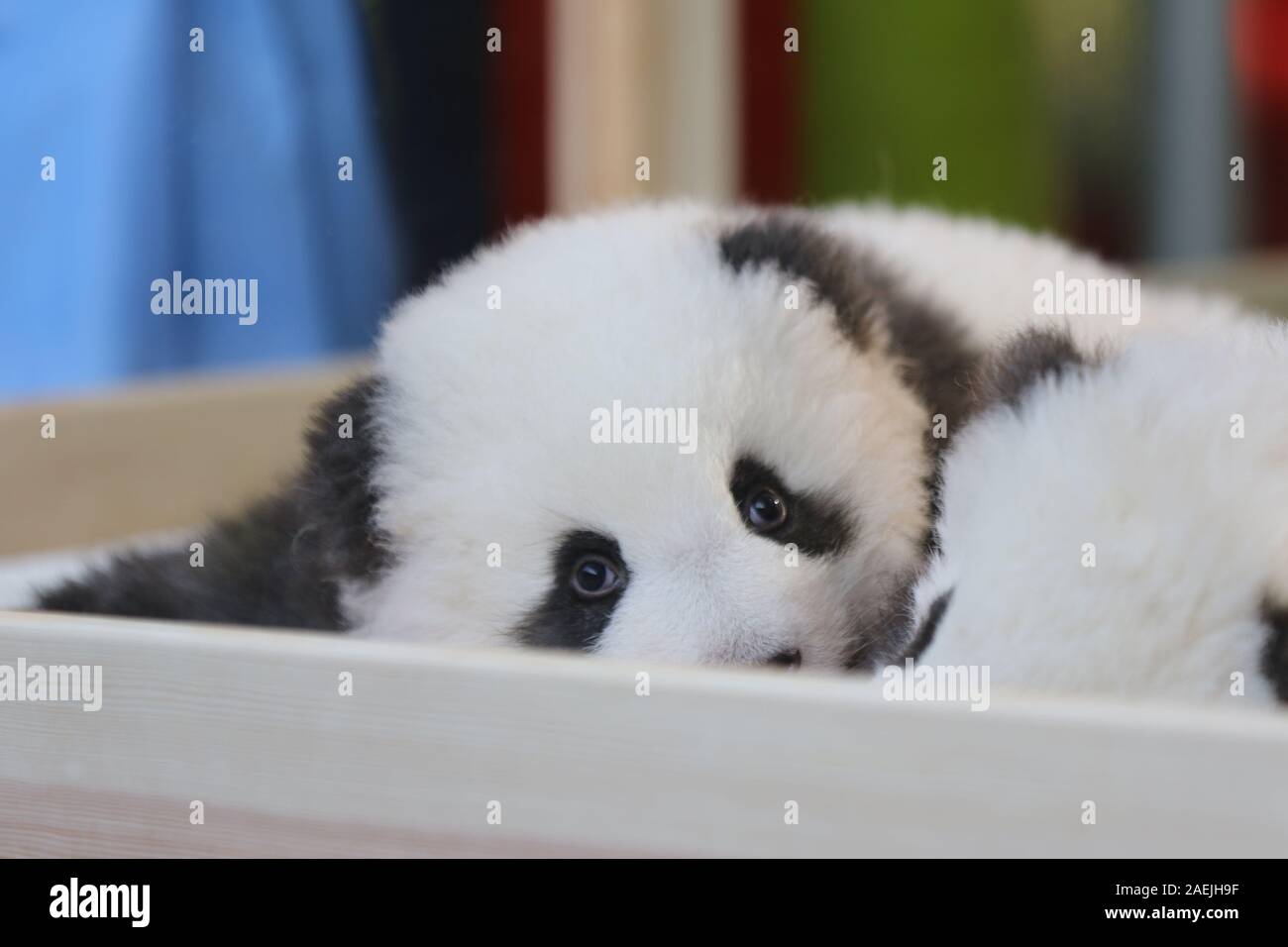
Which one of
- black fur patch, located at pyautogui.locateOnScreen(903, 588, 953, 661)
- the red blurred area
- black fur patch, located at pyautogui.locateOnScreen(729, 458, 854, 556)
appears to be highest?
the red blurred area

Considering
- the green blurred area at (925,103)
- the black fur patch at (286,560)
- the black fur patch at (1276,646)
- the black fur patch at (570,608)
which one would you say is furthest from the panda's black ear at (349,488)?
the green blurred area at (925,103)

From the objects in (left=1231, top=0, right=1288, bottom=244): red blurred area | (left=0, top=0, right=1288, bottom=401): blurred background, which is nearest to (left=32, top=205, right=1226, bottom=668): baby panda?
(left=0, top=0, right=1288, bottom=401): blurred background

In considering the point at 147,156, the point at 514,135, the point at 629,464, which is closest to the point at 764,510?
the point at 629,464

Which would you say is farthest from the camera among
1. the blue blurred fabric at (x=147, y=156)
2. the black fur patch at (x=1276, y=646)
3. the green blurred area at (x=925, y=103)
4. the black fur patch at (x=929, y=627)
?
the green blurred area at (x=925, y=103)

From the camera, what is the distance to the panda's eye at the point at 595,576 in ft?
4.30

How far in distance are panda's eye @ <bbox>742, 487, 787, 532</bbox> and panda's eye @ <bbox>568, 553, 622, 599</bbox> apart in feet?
0.40

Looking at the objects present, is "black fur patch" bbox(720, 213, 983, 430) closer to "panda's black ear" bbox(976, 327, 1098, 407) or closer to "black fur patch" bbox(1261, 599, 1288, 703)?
"panda's black ear" bbox(976, 327, 1098, 407)

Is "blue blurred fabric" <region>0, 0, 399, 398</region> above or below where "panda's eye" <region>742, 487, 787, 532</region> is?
above

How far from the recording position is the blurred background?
245 cm

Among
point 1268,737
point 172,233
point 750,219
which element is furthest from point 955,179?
point 1268,737

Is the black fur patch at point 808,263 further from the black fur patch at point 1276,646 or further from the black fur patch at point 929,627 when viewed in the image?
the black fur patch at point 1276,646

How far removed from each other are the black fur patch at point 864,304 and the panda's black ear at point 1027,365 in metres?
0.18

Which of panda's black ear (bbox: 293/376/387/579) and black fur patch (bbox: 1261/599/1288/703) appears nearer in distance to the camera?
black fur patch (bbox: 1261/599/1288/703)
